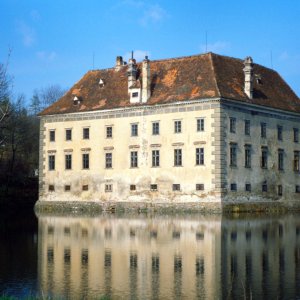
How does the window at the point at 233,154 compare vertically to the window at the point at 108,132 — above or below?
below

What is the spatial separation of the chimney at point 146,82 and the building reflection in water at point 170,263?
813 inches

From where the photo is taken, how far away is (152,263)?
18.6 metres

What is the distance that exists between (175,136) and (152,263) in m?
29.7

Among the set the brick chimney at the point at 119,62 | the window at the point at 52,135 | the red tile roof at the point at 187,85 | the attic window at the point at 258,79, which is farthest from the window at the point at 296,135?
the window at the point at 52,135

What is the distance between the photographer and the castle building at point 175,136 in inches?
1829

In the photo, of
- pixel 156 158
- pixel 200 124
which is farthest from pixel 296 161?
pixel 156 158

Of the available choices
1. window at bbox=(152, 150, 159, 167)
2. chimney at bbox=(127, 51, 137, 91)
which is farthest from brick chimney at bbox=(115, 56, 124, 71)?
window at bbox=(152, 150, 159, 167)

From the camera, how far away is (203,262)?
18.8 metres

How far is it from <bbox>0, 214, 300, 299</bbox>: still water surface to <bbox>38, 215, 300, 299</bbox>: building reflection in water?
0.02m

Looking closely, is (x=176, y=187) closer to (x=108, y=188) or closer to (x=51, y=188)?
(x=108, y=188)

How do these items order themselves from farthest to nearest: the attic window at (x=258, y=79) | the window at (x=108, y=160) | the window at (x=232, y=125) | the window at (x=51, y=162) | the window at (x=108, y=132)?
the window at (x=51, y=162)
the attic window at (x=258, y=79)
the window at (x=108, y=132)
the window at (x=108, y=160)
the window at (x=232, y=125)

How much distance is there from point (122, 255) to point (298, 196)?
34.6 m

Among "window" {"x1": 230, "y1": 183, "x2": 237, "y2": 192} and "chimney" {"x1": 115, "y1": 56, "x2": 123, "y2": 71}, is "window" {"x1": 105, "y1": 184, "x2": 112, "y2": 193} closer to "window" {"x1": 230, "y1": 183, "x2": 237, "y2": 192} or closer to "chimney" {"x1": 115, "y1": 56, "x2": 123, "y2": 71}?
"window" {"x1": 230, "y1": 183, "x2": 237, "y2": 192}

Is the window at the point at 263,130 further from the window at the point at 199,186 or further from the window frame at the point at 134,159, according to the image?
the window frame at the point at 134,159
